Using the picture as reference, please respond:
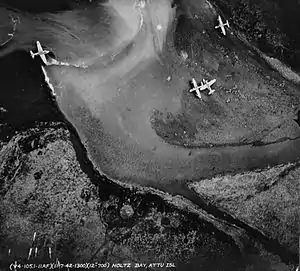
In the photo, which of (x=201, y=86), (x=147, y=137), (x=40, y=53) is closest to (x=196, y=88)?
(x=201, y=86)

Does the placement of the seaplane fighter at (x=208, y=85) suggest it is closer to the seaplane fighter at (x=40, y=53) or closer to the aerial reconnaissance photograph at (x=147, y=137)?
the aerial reconnaissance photograph at (x=147, y=137)

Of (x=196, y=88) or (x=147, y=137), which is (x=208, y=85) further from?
(x=147, y=137)

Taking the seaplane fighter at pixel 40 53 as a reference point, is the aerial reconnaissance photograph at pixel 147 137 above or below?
below

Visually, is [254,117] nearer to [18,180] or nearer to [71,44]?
[71,44]

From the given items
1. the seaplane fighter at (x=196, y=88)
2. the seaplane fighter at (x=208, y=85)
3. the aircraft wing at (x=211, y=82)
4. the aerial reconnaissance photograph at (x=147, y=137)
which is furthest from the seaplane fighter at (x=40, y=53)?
the aircraft wing at (x=211, y=82)

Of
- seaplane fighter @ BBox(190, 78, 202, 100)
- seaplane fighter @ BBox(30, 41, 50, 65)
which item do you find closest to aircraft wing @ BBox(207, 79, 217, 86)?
seaplane fighter @ BBox(190, 78, 202, 100)

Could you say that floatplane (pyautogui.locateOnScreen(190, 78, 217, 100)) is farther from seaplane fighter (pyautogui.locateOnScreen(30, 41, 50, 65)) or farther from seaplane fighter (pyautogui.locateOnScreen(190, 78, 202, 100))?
seaplane fighter (pyautogui.locateOnScreen(30, 41, 50, 65))

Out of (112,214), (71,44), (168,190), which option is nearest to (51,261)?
(112,214)

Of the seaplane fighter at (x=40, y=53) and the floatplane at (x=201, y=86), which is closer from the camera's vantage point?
the seaplane fighter at (x=40, y=53)
